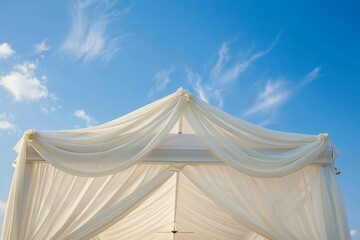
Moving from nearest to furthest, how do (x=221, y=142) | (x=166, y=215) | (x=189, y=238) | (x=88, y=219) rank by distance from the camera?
(x=88, y=219), (x=221, y=142), (x=166, y=215), (x=189, y=238)

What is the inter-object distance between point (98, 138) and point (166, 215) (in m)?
2.81

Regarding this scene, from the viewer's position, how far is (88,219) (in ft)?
10.4

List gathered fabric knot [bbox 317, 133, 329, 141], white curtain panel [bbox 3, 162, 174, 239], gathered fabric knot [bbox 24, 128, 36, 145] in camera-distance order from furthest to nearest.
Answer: gathered fabric knot [bbox 317, 133, 329, 141]
gathered fabric knot [bbox 24, 128, 36, 145]
white curtain panel [bbox 3, 162, 174, 239]

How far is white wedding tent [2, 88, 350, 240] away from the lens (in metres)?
3.20

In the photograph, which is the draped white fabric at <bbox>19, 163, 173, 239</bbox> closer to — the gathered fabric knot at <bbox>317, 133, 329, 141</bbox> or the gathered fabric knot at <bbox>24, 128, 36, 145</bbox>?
the gathered fabric knot at <bbox>24, 128, 36, 145</bbox>

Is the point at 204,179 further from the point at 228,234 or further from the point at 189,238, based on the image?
the point at 189,238

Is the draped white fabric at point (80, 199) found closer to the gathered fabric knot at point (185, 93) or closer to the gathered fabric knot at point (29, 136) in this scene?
the gathered fabric knot at point (29, 136)

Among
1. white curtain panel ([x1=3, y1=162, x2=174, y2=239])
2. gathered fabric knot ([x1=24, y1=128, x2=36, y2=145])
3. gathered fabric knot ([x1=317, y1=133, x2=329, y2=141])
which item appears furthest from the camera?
gathered fabric knot ([x1=317, y1=133, x2=329, y2=141])

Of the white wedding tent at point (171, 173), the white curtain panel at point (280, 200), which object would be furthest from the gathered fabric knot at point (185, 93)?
the white curtain panel at point (280, 200)

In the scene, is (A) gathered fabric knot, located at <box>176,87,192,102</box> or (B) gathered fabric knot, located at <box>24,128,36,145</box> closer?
(B) gathered fabric knot, located at <box>24,128,36,145</box>

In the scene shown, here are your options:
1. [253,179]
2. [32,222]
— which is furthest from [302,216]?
[32,222]

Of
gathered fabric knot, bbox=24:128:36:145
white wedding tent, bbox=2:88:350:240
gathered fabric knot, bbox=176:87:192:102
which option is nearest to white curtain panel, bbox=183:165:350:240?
white wedding tent, bbox=2:88:350:240

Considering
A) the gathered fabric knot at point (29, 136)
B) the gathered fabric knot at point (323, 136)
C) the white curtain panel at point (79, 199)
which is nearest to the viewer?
the white curtain panel at point (79, 199)

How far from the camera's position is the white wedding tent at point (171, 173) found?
3.20 metres
